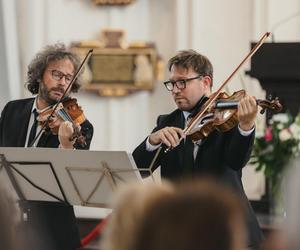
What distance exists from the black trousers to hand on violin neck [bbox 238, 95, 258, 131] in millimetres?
923

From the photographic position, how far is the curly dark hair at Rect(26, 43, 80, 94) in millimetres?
4148

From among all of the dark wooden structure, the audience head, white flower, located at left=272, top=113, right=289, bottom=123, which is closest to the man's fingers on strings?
white flower, located at left=272, top=113, right=289, bottom=123

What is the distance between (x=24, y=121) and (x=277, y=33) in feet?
9.82

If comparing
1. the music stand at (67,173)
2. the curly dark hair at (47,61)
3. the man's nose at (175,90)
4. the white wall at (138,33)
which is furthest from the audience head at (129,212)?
the white wall at (138,33)

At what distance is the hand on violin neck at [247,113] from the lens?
3.37 metres

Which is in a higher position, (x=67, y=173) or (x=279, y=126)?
(x=67, y=173)

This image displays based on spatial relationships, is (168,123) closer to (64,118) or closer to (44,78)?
(64,118)

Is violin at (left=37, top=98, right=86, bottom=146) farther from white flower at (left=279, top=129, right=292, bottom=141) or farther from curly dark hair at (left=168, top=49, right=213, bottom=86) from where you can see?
white flower at (left=279, top=129, right=292, bottom=141)

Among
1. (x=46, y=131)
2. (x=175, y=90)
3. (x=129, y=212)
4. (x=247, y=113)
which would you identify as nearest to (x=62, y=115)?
(x=46, y=131)

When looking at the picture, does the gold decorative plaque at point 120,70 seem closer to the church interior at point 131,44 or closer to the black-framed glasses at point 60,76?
the church interior at point 131,44

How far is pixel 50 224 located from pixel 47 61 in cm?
81

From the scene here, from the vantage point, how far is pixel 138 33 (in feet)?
23.6

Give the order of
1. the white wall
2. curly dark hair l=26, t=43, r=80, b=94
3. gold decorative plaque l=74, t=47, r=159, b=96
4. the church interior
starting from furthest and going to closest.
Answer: gold decorative plaque l=74, t=47, r=159, b=96 < the white wall < the church interior < curly dark hair l=26, t=43, r=80, b=94

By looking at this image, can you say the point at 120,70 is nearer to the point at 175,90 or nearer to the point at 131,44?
the point at 131,44
